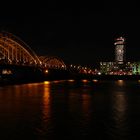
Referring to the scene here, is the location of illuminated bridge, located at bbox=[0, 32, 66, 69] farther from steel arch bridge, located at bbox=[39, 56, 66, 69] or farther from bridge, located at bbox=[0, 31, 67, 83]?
steel arch bridge, located at bbox=[39, 56, 66, 69]

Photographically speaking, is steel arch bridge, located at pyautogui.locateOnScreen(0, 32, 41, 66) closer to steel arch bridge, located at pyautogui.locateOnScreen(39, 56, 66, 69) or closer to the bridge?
the bridge

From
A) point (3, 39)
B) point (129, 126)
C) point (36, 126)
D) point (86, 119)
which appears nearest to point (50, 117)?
point (86, 119)

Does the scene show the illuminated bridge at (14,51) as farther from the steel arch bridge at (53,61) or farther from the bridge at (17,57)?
the steel arch bridge at (53,61)

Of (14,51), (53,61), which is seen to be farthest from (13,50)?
(53,61)

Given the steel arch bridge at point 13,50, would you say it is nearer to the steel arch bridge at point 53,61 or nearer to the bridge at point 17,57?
the bridge at point 17,57

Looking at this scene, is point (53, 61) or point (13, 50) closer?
point (13, 50)

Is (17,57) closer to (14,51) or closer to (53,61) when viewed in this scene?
(14,51)

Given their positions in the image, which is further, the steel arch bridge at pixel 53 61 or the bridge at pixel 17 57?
the steel arch bridge at pixel 53 61

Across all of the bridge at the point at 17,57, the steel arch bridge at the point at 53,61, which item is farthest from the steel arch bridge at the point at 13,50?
the steel arch bridge at the point at 53,61

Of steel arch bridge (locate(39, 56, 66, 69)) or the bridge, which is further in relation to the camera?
steel arch bridge (locate(39, 56, 66, 69))

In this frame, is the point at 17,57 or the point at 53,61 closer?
the point at 17,57

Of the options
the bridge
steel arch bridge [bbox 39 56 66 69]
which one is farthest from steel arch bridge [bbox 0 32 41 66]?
steel arch bridge [bbox 39 56 66 69]

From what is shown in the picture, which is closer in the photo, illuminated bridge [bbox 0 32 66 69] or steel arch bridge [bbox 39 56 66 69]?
illuminated bridge [bbox 0 32 66 69]

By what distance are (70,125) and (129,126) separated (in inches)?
117
